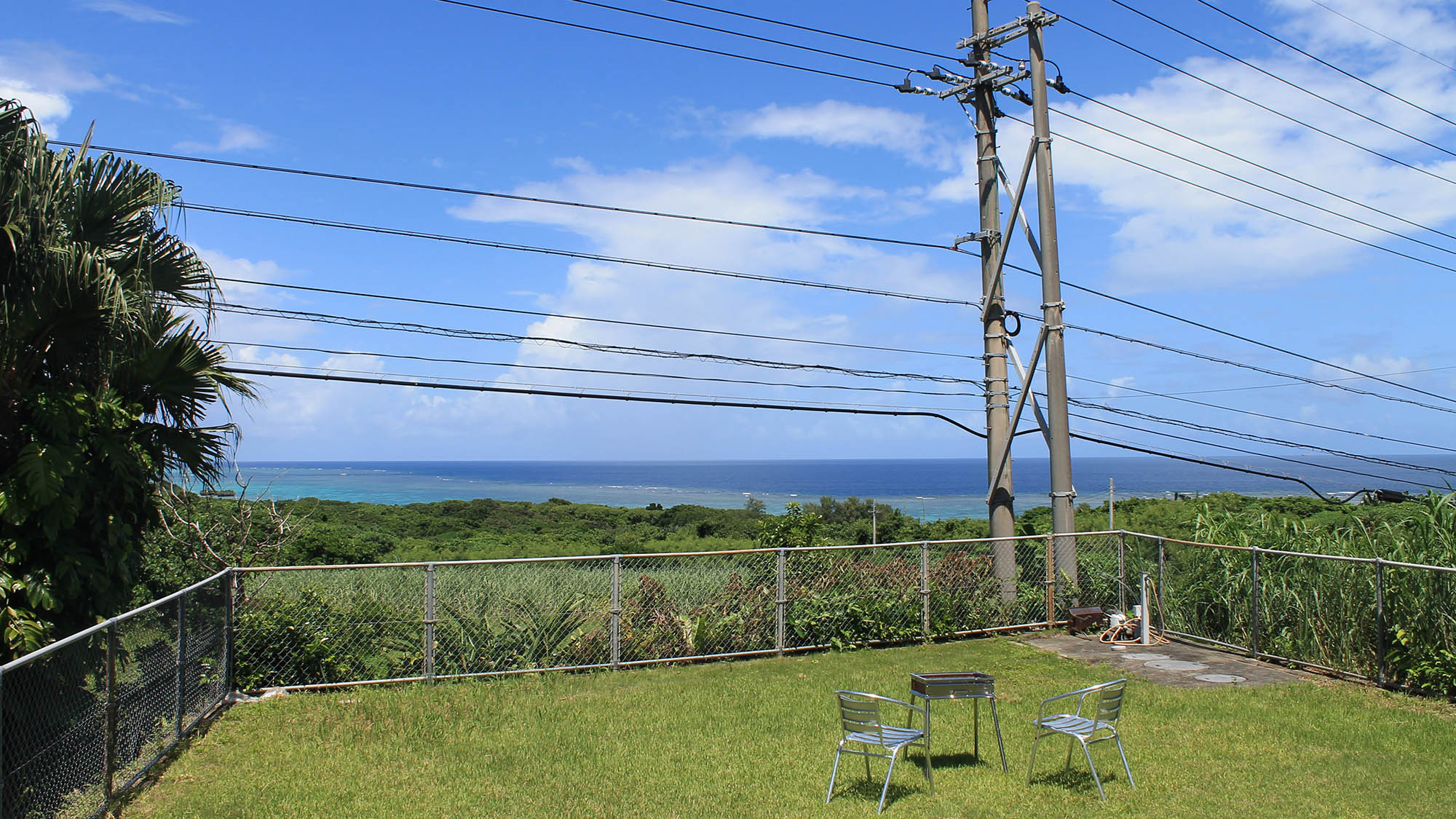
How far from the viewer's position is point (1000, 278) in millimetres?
15375

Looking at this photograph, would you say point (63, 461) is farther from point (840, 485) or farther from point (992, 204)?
point (840, 485)

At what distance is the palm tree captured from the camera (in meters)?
7.14

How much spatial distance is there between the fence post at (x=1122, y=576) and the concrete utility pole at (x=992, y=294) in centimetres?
169

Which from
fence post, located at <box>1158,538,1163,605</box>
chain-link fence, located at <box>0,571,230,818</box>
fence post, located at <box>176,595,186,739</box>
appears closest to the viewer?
chain-link fence, located at <box>0,571,230,818</box>

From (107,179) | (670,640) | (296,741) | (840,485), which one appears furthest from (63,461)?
(840,485)

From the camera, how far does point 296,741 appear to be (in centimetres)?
848

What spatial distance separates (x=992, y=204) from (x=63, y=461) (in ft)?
42.9

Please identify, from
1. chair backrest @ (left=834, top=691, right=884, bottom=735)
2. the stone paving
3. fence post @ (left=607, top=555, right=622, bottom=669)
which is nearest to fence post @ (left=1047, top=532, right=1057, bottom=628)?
the stone paving

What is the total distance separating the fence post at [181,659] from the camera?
27.1ft

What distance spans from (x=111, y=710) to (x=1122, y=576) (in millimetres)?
12284

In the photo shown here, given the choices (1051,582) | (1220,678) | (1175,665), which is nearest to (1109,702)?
(1220,678)

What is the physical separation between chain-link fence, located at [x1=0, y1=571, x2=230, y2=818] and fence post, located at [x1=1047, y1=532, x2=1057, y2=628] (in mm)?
10802

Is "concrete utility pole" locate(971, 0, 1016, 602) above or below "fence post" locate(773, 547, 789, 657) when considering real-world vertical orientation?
above

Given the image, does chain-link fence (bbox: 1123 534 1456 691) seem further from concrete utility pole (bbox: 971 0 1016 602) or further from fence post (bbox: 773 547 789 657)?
fence post (bbox: 773 547 789 657)
